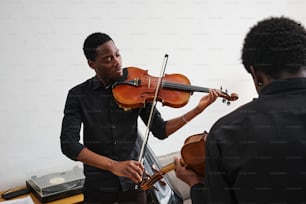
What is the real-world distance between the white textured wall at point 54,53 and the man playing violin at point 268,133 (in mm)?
1050

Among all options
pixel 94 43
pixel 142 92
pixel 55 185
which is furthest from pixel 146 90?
pixel 55 185

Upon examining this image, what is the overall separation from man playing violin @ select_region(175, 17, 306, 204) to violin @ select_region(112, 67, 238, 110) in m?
0.49

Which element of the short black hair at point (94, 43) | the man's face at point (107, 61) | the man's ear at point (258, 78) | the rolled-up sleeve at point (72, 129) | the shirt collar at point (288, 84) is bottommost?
the rolled-up sleeve at point (72, 129)

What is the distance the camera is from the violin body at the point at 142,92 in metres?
1.04

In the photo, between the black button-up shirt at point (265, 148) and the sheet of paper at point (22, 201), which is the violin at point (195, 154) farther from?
the sheet of paper at point (22, 201)

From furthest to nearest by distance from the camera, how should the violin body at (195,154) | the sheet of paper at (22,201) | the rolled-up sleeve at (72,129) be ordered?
the sheet of paper at (22,201) → the rolled-up sleeve at (72,129) → the violin body at (195,154)

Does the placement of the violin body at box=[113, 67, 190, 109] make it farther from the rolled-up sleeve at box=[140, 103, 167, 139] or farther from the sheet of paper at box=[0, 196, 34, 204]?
the sheet of paper at box=[0, 196, 34, 204]

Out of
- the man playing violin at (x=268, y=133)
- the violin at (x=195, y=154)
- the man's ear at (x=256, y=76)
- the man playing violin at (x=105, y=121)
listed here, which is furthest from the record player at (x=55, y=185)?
the man's ear at (x=256, y=76)

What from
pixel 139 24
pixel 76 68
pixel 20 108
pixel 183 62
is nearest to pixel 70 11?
pixel 76 68

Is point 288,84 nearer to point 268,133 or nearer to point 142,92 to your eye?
→ point 268,133

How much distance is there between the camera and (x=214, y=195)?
597 millimetres

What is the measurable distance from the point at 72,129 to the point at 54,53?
59cm

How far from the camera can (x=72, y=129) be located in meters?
0.98

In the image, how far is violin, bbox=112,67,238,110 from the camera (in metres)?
1.05
